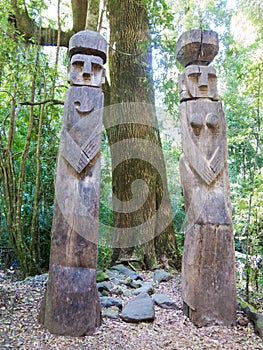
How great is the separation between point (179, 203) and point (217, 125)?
5.58 metres

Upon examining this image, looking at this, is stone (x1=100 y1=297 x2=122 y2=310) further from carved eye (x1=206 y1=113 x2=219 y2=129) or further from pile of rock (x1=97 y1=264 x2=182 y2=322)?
carved eye (x1=206 y1=113 x2=219 y2=129)

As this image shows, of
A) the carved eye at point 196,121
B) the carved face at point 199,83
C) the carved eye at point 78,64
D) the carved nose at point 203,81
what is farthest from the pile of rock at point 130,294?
the carved eye at point 78,64

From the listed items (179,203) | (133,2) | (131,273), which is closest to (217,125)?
(131,273)

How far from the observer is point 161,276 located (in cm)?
436

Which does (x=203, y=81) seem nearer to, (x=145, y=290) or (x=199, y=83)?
(x=199, y=83)

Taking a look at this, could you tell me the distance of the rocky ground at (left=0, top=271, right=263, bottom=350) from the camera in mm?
2662

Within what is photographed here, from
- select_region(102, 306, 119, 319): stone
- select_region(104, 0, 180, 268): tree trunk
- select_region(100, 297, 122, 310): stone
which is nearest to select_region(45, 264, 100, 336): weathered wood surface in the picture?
select_region(102, 306, 119, 319): stone

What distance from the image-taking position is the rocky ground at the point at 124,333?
266 cm

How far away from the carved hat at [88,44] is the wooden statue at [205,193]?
899 millimetres

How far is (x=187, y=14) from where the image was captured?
19.4 feet

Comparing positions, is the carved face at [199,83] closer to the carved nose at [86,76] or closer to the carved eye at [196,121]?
the carved eye at [196,121]

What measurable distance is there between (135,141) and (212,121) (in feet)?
6.81

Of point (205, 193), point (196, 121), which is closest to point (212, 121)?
point (196, 121)

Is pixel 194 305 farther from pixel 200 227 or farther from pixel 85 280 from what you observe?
pixel 85 280
